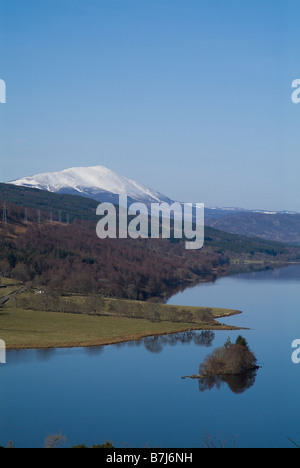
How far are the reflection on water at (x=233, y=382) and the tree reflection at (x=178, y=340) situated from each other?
4.75 metres

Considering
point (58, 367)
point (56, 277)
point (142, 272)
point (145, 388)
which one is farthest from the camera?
point (142, 272)

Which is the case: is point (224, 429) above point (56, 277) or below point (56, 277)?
below

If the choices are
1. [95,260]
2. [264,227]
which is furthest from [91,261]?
[264,227]

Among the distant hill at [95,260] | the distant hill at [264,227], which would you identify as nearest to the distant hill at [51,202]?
the distant hill at [95,260]

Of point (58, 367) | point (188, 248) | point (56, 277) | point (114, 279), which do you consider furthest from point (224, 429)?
point (188, 248)

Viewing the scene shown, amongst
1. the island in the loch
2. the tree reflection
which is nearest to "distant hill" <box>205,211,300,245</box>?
the tree reflection

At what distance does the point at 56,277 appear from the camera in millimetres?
43844

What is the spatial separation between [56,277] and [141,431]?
2840cm

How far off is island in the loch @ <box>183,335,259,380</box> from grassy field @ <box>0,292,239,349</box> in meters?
6.30

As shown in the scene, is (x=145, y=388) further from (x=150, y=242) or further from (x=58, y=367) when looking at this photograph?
(x=150, y=242)

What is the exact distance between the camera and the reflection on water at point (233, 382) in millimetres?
20797

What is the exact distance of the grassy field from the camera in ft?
89.1

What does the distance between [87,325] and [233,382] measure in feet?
36.8

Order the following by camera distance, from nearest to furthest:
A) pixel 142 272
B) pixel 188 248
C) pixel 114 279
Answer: pixel 114 279, pixel 142 272, pixel 188 248
